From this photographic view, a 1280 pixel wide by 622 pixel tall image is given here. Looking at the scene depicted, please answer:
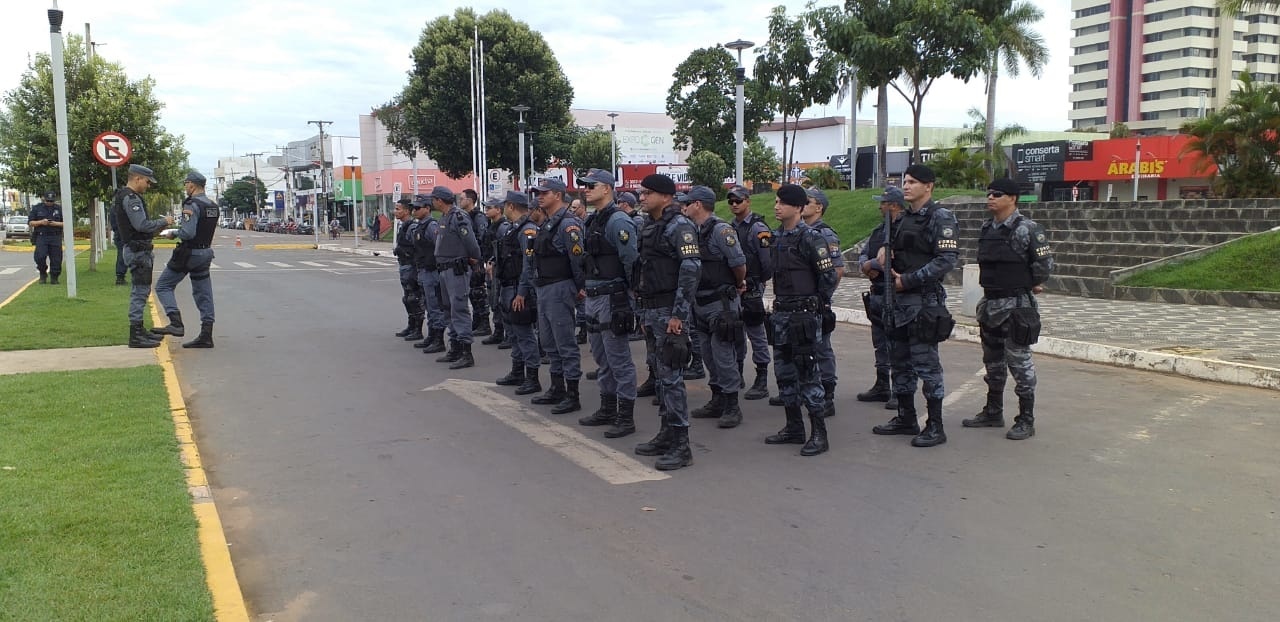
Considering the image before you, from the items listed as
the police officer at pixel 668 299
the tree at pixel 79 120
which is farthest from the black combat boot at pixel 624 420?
the tree at pixel 79 120

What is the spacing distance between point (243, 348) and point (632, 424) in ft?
19.5

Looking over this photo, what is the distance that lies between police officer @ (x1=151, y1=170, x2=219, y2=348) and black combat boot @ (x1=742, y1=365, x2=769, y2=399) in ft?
19.1

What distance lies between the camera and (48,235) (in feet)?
58.4

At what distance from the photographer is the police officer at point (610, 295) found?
6.58 metres

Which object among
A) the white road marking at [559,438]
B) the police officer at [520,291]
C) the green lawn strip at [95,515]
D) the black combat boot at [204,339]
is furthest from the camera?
the black combat boot at [204,339]

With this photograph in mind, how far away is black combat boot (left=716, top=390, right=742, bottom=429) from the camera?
6.93 metres

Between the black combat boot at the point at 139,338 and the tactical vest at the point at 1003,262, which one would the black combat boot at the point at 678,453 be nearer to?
the tactical vest at the point at 1003,262

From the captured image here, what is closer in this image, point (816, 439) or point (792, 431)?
point (816, 439)

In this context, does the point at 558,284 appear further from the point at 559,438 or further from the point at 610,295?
the point at 559,438

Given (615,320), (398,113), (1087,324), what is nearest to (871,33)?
(1087,324)

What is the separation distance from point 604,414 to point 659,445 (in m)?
1.02

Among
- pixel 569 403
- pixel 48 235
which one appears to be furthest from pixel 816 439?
pixel 48 235

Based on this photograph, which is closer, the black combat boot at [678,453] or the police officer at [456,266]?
the black combat boot at [678,453]

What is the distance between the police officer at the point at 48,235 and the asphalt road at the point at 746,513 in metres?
12.1
